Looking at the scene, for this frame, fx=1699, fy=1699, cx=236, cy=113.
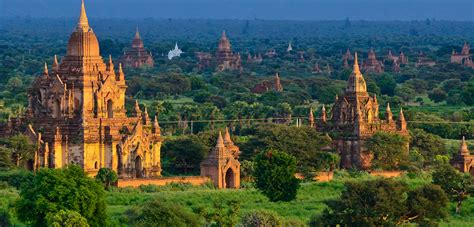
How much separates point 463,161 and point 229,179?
9404 millimetres

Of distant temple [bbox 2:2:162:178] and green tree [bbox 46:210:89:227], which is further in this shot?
distant temple [bbox 2:2:162:178]

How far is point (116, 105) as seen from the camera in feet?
188

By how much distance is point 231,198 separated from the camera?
52.2 metres

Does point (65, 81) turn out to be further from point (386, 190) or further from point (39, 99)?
point (386, 190)

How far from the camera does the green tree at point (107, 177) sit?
177ft

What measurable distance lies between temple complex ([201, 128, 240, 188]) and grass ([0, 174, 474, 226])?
2.48 feet

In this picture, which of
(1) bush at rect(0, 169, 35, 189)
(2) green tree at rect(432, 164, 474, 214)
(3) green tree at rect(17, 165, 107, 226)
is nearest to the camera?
(3) green tree at rect(17, 165, 107, 226)

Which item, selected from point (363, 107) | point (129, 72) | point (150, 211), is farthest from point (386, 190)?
point (129, 72)

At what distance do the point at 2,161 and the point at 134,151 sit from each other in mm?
4635

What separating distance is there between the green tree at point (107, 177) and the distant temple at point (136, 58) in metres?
91.7

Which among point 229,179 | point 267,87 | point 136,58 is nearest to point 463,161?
point 229,179

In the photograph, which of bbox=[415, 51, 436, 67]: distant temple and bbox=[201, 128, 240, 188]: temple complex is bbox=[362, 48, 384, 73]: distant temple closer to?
bbox=[415, 51, 436, 67]: distant temple

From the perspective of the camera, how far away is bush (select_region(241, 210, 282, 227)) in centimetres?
4178

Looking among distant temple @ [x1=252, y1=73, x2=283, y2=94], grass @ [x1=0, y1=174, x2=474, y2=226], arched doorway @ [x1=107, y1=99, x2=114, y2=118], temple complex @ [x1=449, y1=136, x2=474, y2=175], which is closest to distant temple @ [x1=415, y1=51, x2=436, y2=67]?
distant temple @ [x1=252, y1=73, x2=283, y2=94]
